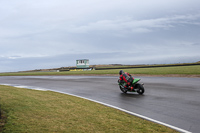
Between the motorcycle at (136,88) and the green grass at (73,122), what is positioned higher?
the motorcycle at (136,88)

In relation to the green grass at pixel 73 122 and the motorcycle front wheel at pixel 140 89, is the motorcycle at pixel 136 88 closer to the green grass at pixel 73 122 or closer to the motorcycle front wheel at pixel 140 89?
the motorcycle front wheel at pixel 140 89

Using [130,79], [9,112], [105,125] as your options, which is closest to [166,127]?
[105,125]

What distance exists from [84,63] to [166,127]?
72.4 m

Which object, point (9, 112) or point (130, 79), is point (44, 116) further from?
point (130, 79)

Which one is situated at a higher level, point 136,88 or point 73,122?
point 136,88

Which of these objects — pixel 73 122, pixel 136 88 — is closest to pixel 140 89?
pixel 136 88

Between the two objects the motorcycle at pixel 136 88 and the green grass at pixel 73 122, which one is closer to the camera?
the green grass at pixel 73 122

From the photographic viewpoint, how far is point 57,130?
4.97 meters

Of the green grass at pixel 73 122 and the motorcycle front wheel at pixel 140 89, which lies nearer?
the green grass at pixel 73 122

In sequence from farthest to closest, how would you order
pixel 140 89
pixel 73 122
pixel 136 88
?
pixel 136 88 < pixel 140 89 < pixel 73 122

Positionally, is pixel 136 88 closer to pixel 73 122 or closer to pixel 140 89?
pixel 140 89

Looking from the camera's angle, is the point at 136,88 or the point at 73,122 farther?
the point at 136,88

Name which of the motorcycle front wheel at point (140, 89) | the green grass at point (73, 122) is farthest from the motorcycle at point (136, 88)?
the green grass at point (73, 122)

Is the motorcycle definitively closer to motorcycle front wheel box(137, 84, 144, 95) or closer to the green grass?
motorcycle front wheel box(137, 84, 144, 95)
